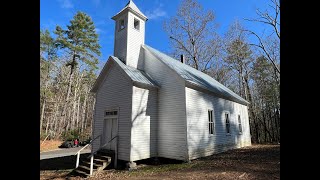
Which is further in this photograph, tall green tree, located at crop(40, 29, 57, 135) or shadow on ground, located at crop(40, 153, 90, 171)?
tall green tree, located at crop(40, 29, 57, 135)

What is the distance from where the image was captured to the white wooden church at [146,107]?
12.4m

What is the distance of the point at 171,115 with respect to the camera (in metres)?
13.2

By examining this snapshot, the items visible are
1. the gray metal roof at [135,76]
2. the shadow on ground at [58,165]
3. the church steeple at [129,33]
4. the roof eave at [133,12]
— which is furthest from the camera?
the roof eave at [133,12]

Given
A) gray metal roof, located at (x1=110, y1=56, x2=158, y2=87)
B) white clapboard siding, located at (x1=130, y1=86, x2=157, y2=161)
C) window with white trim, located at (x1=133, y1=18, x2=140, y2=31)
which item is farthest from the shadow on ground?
window with white trim, located at (x1=133, y1=18, x2=140, y2=31)

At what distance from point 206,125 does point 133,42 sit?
23.4 feet

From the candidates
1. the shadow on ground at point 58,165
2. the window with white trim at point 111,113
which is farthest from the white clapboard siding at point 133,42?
the shadow on ground at point 58,165

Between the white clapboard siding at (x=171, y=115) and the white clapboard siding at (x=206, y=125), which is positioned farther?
the white clapboard siding at (x=206, y=125)

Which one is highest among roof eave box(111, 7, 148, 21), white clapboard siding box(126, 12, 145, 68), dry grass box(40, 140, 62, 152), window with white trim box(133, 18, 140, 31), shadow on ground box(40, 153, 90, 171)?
roof eave box(111, 7, 148, 21)

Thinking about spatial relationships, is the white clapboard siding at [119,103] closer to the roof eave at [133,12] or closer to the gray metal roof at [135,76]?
the gray metal roof at [135,76]

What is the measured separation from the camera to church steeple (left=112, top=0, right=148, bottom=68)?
47.9 ft

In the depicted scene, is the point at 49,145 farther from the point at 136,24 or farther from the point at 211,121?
the point at 211,121

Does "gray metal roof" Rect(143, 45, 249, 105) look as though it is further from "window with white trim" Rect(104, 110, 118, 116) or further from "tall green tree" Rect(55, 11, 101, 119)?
"tall green tree" Rect(55, 11, 101, 119)
